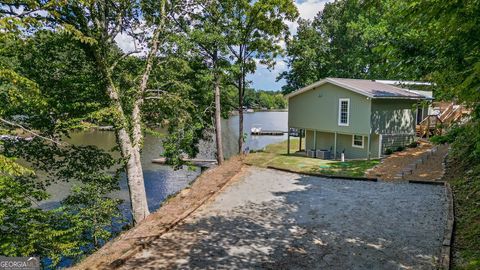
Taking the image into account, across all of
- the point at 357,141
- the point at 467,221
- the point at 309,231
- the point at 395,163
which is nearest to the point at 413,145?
the point at 357,141

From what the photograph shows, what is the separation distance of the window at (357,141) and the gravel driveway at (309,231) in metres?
11.3

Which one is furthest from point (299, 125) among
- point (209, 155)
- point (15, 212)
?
point (15, 212)

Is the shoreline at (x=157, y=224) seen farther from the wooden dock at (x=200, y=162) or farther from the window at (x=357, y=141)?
the wooden dock at (x=200, y=162)

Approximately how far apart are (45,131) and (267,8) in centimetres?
1557

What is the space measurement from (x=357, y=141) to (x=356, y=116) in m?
2.49

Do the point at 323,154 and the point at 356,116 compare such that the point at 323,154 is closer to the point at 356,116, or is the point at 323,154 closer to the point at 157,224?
the point at 356,116

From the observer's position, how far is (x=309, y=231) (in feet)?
27.6

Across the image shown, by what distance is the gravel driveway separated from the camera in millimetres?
6727

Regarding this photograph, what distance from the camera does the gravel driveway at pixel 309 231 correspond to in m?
6.73

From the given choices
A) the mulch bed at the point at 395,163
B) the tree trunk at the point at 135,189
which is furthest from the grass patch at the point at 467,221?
the tree trunk at the point at 135,189

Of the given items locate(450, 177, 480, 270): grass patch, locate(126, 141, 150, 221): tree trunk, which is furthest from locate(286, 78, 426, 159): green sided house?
locate(126, 141, 150, 221): tree trunk

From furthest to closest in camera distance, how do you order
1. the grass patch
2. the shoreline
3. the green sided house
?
the green sided house
the shoreline
the grass patch

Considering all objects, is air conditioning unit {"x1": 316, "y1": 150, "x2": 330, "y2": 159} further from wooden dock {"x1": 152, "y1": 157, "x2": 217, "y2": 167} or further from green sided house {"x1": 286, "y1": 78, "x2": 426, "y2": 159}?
wooden dock {"x1": 152, "y1": 157, "x2": 217, "y2": 167}

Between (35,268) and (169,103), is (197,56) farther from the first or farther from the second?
(35,268)
